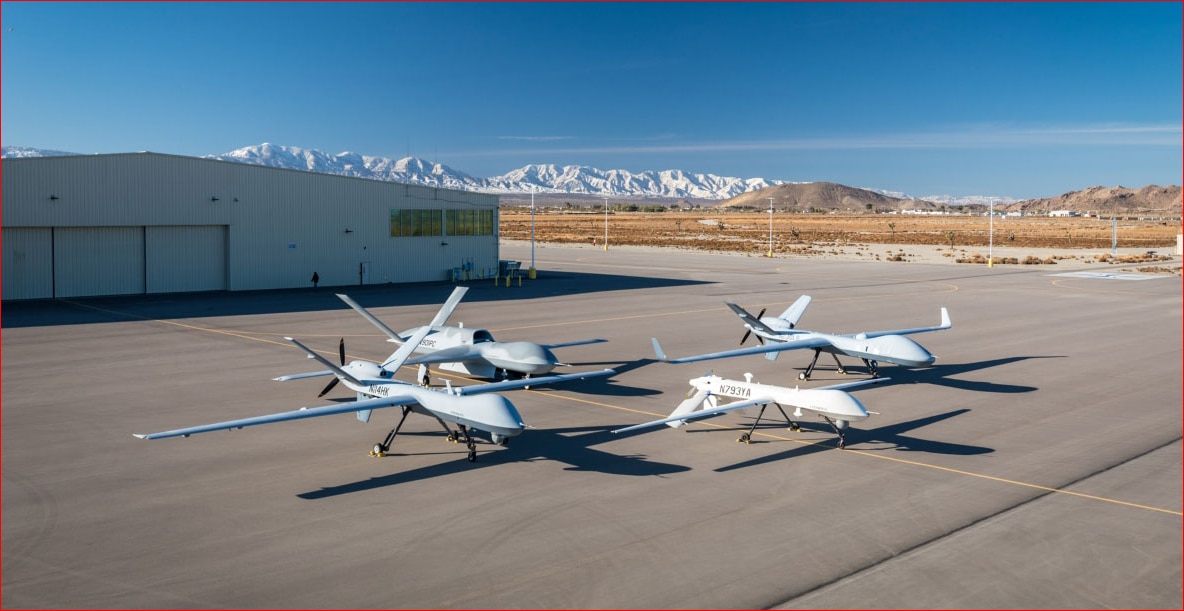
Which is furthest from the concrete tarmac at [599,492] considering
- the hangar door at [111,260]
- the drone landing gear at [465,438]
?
the hangar door at [111,260]

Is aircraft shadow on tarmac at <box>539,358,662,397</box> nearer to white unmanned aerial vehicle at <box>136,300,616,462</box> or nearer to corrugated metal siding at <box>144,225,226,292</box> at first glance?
white unmanned aerial vehicle at <box>136,300,616,462</box>

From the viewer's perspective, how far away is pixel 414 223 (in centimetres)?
6550

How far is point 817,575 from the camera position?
46.2 ft

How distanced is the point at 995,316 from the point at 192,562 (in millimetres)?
43294

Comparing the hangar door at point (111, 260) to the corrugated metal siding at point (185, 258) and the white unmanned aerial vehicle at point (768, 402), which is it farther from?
the white unmanned aerial vehicle at point (768, 402)

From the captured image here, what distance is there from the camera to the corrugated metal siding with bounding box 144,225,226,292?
53.9 meters

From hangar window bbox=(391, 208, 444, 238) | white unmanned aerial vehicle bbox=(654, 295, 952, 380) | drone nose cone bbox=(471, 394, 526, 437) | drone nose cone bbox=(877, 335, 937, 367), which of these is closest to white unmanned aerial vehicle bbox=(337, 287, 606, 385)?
white unmanned aerial vehicle bbox=(654, 295, 952, 380)

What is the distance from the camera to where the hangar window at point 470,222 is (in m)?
67.9

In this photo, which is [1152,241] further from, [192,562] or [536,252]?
[192,562]

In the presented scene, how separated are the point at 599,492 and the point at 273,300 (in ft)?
126

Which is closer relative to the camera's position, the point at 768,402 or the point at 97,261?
the point at 768,402

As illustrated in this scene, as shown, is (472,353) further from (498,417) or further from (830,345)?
(830,345)

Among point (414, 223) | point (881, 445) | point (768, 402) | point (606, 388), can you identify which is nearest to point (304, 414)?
point (768, 402)

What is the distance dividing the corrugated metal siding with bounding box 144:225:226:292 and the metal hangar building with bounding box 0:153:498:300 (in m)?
0.06
